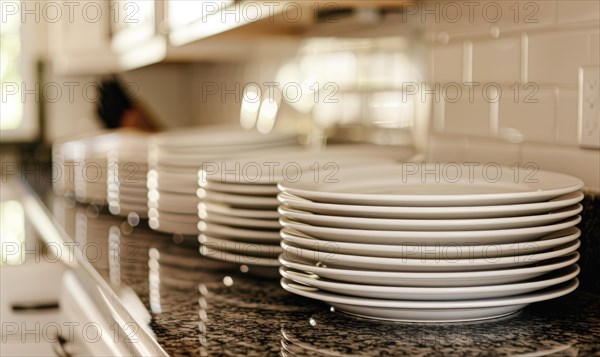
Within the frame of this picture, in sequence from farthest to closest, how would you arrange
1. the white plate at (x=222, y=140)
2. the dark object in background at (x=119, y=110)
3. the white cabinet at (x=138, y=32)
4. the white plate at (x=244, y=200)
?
the dark object in background at (x=119, y=110), the white cabinet at (x=138, y=32), the white plate at (x=222, y=140), the white plate at (x=244, y=200)

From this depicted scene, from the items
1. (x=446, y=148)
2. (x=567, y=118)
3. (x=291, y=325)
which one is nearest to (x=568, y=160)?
A: (x=567, y=118)

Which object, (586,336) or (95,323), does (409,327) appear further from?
(95,323)

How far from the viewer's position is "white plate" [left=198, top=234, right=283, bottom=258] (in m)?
1.04

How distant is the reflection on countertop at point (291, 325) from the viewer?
0.73 meters

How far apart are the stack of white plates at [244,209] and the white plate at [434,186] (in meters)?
0.06

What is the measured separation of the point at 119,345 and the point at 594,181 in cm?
57

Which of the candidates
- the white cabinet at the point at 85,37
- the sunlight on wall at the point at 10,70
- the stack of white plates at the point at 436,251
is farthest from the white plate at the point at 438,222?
the sunlight on wall at the point at 10,70

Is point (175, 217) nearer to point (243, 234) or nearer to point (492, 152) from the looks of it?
point (243, 234)

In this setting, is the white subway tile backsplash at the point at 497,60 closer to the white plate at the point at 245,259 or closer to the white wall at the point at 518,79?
the white wall at the point at 518,79

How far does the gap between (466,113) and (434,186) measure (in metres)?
0.37

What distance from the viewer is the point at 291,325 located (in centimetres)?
83

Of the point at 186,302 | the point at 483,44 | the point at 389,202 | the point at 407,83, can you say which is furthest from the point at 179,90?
the point at 389,202

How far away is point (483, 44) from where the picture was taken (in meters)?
1.22

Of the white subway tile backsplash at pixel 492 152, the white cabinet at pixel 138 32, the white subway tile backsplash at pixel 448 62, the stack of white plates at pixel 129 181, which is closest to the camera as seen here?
the white subway tile backsplash at pixel 492 152
